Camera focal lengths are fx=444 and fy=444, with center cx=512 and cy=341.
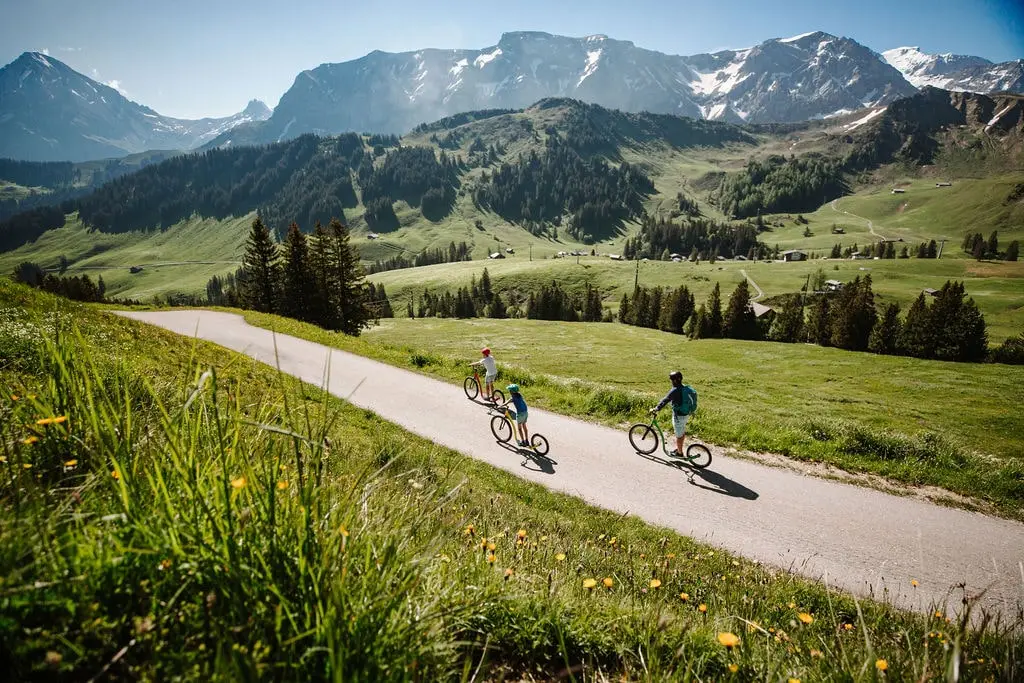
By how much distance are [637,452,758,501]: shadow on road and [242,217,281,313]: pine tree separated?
54157 mm

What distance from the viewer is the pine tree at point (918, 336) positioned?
66.9 meters

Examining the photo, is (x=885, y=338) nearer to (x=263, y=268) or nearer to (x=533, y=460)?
(x=533, y=460)

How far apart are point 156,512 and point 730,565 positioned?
30.6ft

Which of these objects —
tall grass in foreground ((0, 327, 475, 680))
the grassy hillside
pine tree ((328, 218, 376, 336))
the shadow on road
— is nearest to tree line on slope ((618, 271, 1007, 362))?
the grassy hillside

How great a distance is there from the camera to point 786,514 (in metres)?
11.4

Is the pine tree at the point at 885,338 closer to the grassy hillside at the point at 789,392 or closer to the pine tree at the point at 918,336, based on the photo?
the pine tree at the point at 918,336

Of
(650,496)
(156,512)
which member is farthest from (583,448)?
(156,512)

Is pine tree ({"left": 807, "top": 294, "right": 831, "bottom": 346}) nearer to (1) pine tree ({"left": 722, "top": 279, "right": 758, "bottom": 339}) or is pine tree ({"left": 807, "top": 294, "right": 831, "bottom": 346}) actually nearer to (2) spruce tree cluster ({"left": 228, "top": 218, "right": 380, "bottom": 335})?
(1) pine tree ({"left": 722, "top": 279, "right": 758, "bottom": 339})

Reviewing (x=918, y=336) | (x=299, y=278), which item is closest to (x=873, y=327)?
(x=918, y=336)

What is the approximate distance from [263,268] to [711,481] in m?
58.3

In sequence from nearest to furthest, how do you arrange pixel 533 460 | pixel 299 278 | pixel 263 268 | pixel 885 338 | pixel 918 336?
1. pixel 533 460
2. pixel 299 278
3. pixel 263 268
4. pixel 918 336
5. pixel 885 338

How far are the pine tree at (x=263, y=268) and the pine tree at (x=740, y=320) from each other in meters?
85.2

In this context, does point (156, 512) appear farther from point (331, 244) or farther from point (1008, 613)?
point (331, 244)

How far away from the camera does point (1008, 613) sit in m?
8.32
